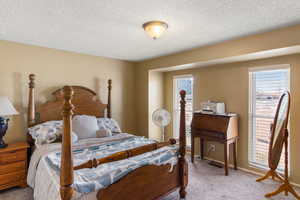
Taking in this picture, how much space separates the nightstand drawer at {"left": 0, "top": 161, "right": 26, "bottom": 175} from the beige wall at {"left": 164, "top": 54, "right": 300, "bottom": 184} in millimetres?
3179

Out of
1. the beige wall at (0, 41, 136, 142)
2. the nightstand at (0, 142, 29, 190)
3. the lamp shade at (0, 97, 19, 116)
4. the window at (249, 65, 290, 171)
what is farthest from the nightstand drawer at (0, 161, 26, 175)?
the window at (249, 65, 290, 171)

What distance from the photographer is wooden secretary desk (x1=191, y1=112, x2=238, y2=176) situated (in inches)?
120

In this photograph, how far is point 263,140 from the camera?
3084 millimetres

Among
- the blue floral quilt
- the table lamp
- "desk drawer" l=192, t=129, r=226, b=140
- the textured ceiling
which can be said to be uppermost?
the textured ceiling

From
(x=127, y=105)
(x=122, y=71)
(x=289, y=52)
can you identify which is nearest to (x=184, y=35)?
(x=289, y=52)

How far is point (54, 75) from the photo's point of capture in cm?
339

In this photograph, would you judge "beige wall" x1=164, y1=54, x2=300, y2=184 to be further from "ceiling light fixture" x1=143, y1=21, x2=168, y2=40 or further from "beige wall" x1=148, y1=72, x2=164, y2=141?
"ceiling light fixture" x1=143, y1=21, x2=168, y2=40

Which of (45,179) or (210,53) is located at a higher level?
(210,53)

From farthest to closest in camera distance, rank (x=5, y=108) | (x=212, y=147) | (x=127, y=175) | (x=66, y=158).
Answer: (x=212, y=147) → (x=5, y=108) → (x=127, y=175) → (x=66, y=158)

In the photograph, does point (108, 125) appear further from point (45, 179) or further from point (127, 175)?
point (127, 175)

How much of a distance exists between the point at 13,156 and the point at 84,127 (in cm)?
102

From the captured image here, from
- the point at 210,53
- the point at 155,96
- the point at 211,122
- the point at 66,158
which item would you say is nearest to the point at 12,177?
the point at 66,158

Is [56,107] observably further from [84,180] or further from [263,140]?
[263,140]

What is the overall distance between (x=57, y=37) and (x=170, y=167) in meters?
2.47
